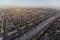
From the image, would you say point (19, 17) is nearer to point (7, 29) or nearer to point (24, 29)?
point (24, 29)

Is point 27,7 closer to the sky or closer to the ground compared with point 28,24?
closer to the sky

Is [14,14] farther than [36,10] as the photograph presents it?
No

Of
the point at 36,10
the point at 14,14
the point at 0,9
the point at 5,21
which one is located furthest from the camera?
the point at 36,10

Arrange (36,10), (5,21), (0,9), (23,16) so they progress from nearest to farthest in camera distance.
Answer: (0,9) → (5,21) → (23,16) → (36,10)

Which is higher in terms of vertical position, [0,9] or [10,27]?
[0,9]

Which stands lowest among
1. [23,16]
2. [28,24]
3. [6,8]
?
[28,24]

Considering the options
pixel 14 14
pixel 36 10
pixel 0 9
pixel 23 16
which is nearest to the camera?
pixel 0 9

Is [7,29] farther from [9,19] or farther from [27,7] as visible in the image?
[27,7]

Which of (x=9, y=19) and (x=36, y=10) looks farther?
(x=36, y=10)

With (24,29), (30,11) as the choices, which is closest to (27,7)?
(30,11)

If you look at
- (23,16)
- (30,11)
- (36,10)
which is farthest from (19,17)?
(36,10)
